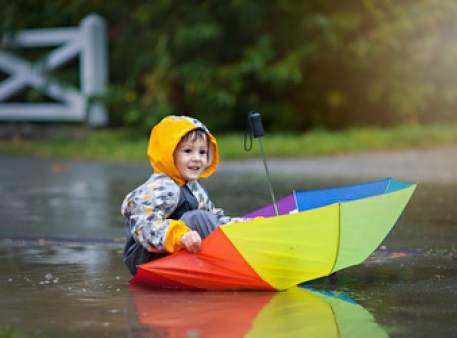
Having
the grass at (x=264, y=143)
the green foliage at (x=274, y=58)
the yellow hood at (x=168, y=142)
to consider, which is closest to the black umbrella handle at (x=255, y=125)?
the yellow hood at (x=168, y=142)

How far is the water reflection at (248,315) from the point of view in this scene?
4398mm

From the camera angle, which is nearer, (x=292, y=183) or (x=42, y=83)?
(x=292, y=183)

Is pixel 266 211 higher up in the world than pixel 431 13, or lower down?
lower down

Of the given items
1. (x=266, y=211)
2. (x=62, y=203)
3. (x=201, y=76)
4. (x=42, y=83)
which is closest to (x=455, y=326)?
(x=266, y=211)

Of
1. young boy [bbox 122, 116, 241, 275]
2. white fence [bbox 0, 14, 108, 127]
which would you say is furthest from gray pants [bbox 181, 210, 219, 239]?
white fence [bbox 0, 14, 108, 127]

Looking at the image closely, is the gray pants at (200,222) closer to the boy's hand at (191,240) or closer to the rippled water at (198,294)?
the boy's hand at (191,240)

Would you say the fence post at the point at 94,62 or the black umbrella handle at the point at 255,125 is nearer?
the black umbrella handle at the point at 255,125

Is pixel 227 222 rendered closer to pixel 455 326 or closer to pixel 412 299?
pixel 412 299

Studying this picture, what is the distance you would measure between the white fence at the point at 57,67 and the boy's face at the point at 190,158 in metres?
11.8

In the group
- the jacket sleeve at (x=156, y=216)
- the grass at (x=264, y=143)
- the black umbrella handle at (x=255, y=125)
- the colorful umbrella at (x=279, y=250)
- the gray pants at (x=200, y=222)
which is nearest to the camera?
the colorful umbrella at (x=279, y=250)

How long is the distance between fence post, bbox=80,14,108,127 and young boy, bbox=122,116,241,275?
1199 cm

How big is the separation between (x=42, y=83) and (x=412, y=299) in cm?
1340

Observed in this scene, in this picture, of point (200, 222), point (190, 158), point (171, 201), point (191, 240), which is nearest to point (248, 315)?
point (191, 240)

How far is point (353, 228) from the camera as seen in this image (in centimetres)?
529
